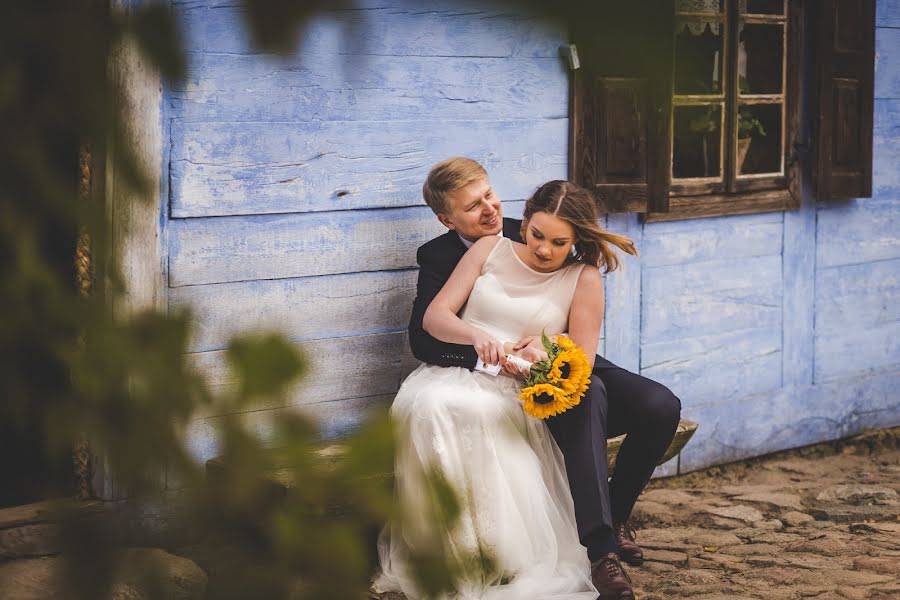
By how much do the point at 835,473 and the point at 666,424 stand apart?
77.1 inches

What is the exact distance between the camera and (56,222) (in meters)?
0.75

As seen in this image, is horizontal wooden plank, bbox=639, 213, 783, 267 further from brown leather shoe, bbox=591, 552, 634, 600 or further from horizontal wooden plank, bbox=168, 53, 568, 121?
brown leather shoe, bbox=591, 552, 634, 600

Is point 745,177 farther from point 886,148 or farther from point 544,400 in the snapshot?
point 544,400

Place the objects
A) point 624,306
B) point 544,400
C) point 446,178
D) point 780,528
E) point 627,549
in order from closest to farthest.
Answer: point 544,400, point 446,178, point 627,549, point 780,528, point 624,306

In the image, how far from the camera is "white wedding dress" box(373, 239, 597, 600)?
381 centimetres

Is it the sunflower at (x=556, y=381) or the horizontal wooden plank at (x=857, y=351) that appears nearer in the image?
the sunflower at (x=556, y=381)

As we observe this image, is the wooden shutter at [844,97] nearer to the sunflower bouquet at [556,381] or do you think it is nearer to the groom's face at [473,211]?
the groom's face at [473,211]

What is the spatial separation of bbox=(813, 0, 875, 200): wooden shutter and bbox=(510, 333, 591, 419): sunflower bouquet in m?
2.47

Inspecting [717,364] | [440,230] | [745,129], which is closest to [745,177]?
[745,129]

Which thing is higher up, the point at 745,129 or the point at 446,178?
the point at 745,129

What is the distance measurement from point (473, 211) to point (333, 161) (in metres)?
0.49

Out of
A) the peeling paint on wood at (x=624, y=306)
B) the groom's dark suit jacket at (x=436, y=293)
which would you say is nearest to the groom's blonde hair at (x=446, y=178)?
the groom's dark suit jacket at (x=436, y=293)

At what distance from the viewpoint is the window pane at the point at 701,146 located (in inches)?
216

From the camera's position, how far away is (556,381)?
375 cm
